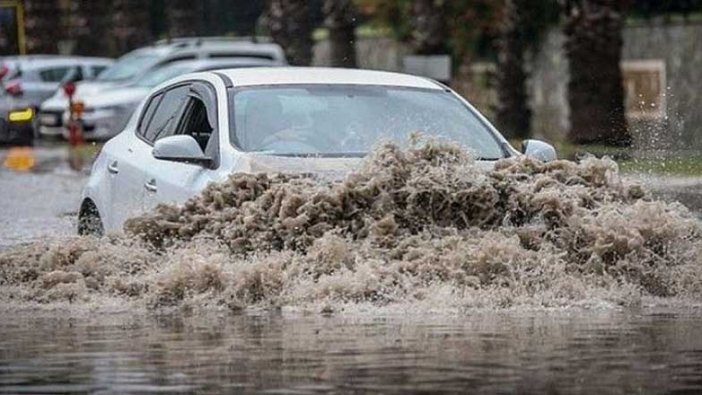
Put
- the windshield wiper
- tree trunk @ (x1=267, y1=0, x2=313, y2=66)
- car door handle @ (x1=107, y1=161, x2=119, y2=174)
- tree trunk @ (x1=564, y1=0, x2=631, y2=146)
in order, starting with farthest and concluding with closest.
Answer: tree trunk @ (x1=267, y1=0, x2=313, y2=66), tree trunk @ (x1=564, y1=0, x2=631, y2=146), car door handle @ (x1=107, y1=161, x2=119, y2=174), the windshield wiper

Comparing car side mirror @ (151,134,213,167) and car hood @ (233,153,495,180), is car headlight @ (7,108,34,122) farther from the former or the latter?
car hood @ (233,153,495,180)

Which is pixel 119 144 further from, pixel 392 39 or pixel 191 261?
pixel 392 39

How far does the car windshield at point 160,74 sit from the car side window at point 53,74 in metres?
6.53

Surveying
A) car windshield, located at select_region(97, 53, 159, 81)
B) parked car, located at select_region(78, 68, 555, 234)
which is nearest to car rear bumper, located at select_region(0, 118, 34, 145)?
car windshield, located at select_region(97, 53, 159, 81)

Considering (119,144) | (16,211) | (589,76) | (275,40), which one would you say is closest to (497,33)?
(275,40)

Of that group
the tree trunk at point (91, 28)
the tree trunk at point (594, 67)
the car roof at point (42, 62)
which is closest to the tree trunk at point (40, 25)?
the tree trunk at point (91, 28)

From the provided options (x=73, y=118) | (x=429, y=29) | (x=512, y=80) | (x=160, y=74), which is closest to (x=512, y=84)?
(x=512, y=80)

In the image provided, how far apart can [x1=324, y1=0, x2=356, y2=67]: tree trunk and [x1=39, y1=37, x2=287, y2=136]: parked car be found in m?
1.86

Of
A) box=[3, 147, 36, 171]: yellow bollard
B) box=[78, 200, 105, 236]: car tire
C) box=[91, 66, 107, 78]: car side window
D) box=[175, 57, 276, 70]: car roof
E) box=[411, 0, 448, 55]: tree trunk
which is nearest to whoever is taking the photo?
box=[78, 200, 105, 236]: car tire

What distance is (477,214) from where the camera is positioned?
13.2m

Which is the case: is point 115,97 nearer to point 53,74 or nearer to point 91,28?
point 53,74

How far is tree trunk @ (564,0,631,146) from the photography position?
1249 inches

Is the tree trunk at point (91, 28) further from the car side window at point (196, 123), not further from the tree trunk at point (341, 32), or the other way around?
the car side window at point (196, 123)

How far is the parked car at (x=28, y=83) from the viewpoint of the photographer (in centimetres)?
4234
